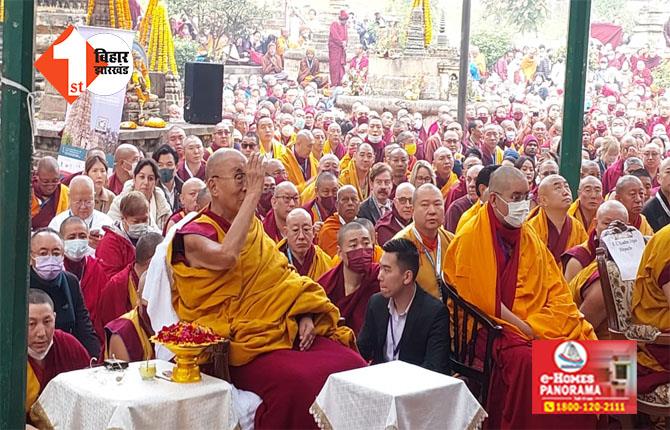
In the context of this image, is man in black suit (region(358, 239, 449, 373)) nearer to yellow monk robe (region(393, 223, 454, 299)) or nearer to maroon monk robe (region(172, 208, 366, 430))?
yellow monk robe (region(393, 223, 454, 299))

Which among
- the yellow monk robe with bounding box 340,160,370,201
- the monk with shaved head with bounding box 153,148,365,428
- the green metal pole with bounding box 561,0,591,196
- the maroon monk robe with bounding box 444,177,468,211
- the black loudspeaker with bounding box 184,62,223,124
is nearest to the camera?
the monk with shaved head with bounding box 153,148,365,428

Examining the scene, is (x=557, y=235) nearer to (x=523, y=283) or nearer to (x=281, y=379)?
(x=523, y=283)

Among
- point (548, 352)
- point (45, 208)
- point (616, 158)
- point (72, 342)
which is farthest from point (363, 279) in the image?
point (616, 158)

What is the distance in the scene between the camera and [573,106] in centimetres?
892

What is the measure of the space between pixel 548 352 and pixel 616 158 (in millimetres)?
8873

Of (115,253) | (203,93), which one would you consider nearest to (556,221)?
(115,253)

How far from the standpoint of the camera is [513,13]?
3766 cm

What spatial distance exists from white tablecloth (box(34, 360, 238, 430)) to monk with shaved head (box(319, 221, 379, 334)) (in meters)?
1.72

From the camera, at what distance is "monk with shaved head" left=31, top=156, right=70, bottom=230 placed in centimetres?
902

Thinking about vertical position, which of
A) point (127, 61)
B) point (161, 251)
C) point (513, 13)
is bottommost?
point (161, 251)

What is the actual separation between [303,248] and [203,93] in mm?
9991

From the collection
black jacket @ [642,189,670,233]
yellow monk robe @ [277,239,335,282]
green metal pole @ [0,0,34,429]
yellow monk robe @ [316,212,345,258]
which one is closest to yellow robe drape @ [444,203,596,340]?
yellow monk robe @ [277,239,335,282]

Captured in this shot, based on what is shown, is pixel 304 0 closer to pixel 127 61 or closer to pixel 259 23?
pixel 259 23

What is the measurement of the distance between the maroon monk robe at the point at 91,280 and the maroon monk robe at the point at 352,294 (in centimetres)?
131
